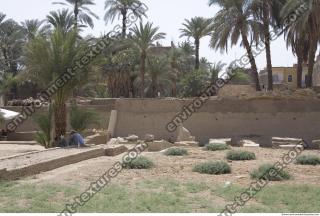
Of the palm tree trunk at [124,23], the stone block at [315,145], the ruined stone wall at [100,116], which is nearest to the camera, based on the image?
the stone block at [315,145]

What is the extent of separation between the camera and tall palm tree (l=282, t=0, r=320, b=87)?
26.6m

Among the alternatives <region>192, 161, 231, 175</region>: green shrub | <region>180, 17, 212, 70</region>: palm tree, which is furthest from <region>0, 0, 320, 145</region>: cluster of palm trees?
<region>192, 161, 231, 175</region>: green shrub

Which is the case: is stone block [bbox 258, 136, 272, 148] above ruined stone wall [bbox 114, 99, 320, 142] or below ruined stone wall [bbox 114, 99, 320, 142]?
below

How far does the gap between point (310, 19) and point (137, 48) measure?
13.2 m

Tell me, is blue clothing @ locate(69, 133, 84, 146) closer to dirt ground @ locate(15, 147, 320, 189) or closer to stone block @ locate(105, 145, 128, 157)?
stone block @ locate(105, 145, 128, 157)

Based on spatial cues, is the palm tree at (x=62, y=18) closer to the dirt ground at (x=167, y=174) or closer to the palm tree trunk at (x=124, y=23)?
the palm tree trunk at (x=124, y=23)

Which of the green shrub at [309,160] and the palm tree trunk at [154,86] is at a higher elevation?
the palm tree trunk at [154,86]

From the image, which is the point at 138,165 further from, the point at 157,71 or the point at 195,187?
the point at 157,71

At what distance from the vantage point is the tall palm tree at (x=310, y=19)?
2656 cm

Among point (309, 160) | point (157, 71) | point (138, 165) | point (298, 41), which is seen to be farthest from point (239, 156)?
point (157, 71)

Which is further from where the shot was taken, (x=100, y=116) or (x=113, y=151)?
(x=100, y=116)

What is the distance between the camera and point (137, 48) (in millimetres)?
35719

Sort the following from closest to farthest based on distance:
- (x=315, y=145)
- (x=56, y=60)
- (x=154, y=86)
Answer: (x=56, y=60) < (x=315, y=145) < (x=154, y=86)

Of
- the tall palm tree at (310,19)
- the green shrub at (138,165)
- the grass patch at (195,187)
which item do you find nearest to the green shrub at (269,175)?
the grass patch at (195,187)
